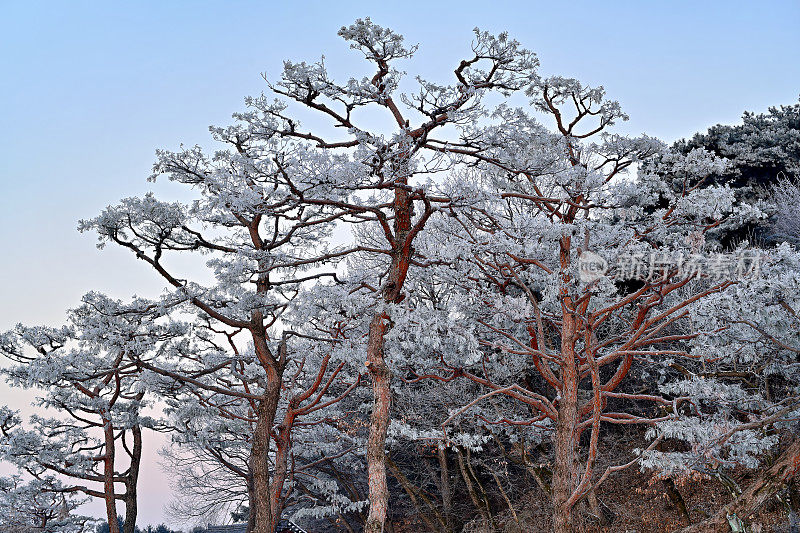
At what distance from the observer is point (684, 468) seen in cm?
978

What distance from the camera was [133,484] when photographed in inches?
588

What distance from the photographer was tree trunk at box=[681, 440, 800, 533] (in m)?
8.99

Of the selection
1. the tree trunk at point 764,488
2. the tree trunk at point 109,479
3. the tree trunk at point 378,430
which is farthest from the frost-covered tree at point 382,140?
the tree trunk at point 109,479

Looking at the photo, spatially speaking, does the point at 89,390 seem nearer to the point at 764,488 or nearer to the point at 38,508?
the point at 38,508

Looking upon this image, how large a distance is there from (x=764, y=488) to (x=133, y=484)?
12791 millimetres

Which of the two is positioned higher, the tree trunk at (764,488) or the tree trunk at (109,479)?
the tree trunk at (109,479)

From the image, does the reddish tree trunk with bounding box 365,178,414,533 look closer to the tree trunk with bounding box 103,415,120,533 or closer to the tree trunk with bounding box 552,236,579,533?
the tree trunk with bounding box 552,236,579,533

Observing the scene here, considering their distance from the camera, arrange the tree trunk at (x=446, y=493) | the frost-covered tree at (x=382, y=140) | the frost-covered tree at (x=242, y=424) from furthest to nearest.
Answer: the tree trunk at (x=446, y=493)
the frost-covered tree at (x=242, y=424)
the frost-covered tree at (x=382, y=140)

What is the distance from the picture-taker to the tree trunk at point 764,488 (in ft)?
29.5

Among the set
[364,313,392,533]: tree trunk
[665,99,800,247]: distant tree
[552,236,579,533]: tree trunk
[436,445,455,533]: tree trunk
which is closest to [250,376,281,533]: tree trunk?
[364,313,392,533]: tree trunk

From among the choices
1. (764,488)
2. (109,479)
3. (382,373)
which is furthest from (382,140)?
(109,479)

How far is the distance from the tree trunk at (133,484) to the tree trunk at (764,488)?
12068 mm

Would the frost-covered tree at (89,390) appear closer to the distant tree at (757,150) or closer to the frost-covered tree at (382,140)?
the frost-covered tree at (382,140)

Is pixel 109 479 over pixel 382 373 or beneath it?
beneath
